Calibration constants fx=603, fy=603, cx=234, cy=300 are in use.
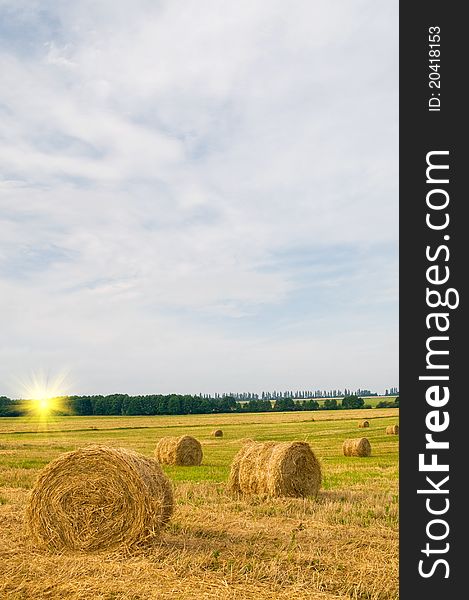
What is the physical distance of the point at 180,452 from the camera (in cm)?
2227

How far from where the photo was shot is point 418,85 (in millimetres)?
4266

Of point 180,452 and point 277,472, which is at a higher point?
point 277,472

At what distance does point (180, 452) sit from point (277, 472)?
9.81 metres

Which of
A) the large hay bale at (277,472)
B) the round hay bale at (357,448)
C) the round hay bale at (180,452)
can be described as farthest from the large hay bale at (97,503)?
the round hay bale at (357,448)

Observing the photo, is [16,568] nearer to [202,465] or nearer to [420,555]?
[420,555]

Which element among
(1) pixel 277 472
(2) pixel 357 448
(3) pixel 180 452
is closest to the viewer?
(1) pixel 277 472

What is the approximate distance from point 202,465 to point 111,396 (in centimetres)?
8202

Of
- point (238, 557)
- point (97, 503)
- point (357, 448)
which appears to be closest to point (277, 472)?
point (97, 503)

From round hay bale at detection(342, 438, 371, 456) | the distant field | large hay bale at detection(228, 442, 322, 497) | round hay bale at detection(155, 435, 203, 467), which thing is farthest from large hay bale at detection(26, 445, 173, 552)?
round hay bale at detection(342, 438, 371, 456)

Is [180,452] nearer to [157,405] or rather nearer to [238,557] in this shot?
[238,557]

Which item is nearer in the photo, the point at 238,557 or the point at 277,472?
the point at 238,557

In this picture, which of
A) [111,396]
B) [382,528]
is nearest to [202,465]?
[382,528]

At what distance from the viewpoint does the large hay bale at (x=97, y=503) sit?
8367mm

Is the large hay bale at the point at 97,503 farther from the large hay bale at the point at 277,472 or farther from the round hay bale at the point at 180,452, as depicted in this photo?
the round hay bale at the point at 180,452
